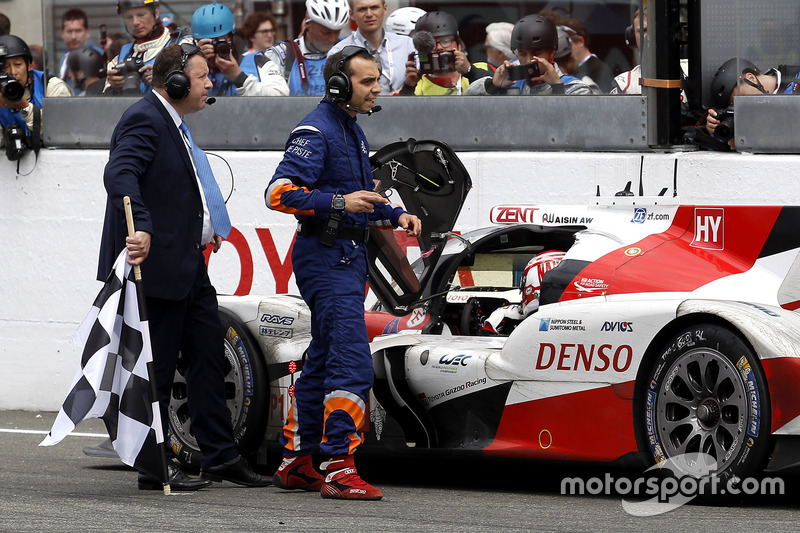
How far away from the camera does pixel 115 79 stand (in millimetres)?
10711

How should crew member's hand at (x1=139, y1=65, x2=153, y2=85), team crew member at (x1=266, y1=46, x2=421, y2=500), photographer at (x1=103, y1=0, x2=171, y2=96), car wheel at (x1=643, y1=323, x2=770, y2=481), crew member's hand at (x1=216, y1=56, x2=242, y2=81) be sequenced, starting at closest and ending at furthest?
car wheel at (x1=643, y1=323, x2=770, y2=481) < team crew member at (x1=266, y1=46, x2=421, y2=500) < crew member's hand at (x1=216, y1=56, x2=242, y2=81) < photographer at (x1=103, y1=0, x2=171, y2=96) < crew member's hand at (x1=139, y1=65, x2=153, y2=85)

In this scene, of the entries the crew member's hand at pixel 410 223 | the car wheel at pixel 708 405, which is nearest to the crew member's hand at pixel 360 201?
the crew member's hand at pixel 410 223

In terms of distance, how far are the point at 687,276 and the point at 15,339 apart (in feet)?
18.5

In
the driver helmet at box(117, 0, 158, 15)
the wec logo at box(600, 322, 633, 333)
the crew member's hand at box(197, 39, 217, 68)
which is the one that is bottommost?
the wec logo at box(600, 322, 633, 333)

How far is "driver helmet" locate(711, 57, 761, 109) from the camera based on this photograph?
352 inches

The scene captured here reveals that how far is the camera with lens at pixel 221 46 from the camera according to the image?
33.5 feet

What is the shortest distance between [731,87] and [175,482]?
4.63m

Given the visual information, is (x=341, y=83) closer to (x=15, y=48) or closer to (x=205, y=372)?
(x=205, y=372)

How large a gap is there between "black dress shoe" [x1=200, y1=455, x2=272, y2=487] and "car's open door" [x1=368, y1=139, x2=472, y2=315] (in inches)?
39.4

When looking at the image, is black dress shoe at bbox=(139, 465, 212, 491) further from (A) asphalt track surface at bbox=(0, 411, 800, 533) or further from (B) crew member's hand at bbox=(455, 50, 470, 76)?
(B) crew member's hand at bbox=(455, 50, 470, 76)

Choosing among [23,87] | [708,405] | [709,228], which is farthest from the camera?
[23,87]

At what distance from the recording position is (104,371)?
235 inches

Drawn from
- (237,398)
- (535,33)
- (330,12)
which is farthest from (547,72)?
(237,398)

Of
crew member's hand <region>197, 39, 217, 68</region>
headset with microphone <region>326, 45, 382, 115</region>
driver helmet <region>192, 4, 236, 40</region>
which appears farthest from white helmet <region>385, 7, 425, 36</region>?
headset with microphone <region>326, 45, 382, 115</region>
